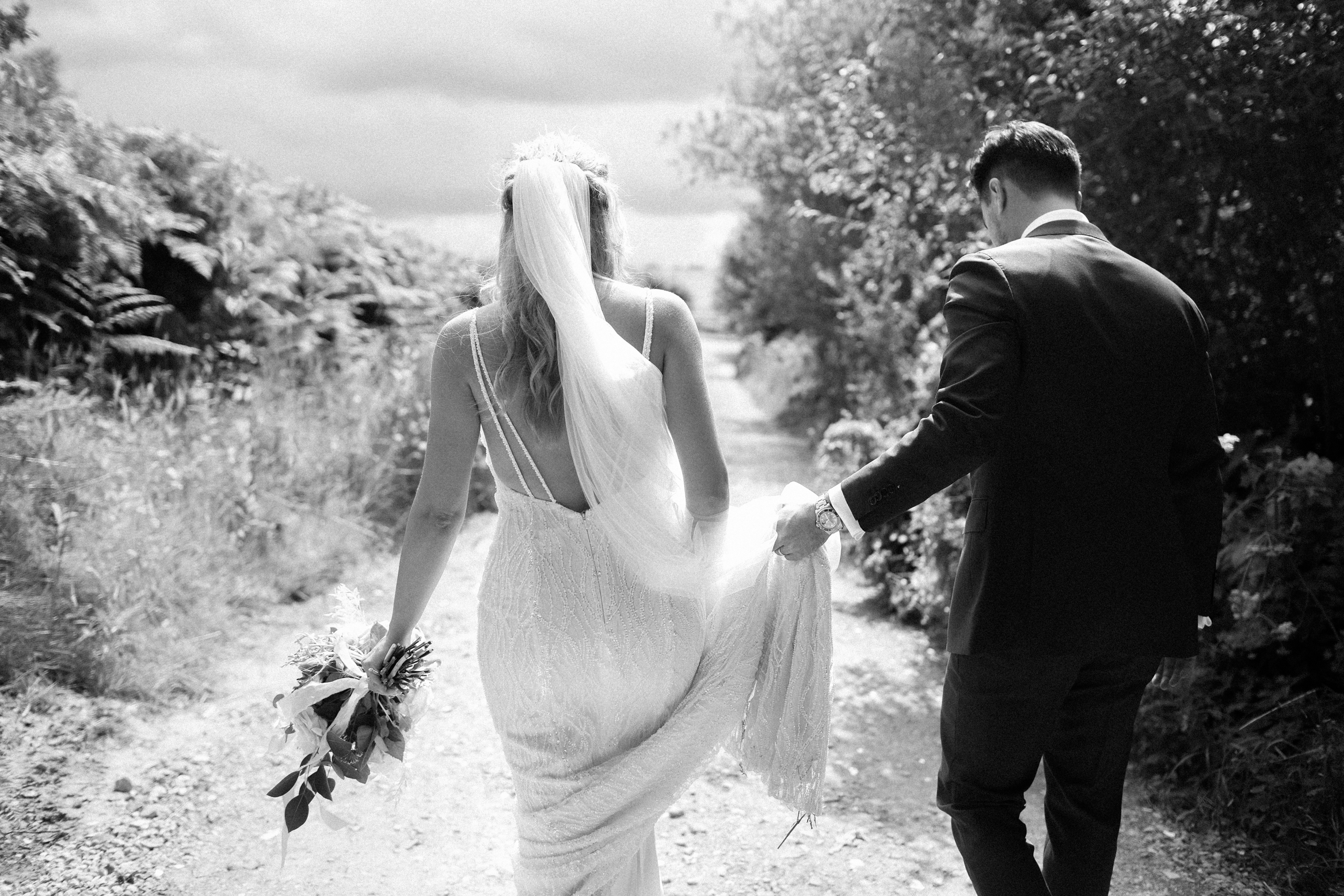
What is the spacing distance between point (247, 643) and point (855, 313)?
26.5ft

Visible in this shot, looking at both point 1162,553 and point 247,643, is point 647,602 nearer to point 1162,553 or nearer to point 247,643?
point 1162,553

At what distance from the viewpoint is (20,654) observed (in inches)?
178

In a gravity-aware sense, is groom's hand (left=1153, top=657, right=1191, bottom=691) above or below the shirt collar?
below

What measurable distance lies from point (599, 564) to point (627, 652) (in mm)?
248

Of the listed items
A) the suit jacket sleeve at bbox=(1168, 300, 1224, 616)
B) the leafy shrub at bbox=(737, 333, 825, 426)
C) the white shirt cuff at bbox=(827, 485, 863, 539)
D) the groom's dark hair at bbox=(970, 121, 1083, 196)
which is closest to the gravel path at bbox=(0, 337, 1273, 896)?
the suit jacket sleeve at bbox=(1168, 300, 1224, 616)

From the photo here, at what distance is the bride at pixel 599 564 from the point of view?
8.42 ft

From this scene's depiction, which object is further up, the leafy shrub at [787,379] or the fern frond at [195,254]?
the fern frond at [195,254]

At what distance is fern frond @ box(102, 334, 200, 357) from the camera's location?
7.27 m

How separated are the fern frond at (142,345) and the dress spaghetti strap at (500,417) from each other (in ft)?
18.7

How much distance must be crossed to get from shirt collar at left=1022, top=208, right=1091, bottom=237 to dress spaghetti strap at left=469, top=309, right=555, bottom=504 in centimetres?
148

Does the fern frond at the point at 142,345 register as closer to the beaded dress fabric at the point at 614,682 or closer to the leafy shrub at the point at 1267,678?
the beaded dress fabric at the point at 614,682

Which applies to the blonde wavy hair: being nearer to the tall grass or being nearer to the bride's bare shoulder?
the bride's bare shoulder

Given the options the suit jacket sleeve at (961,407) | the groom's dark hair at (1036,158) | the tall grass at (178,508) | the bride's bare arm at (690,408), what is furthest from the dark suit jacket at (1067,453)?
the tall grass at (178,508)

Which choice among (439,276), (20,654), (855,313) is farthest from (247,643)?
(439,276)
